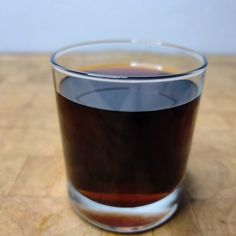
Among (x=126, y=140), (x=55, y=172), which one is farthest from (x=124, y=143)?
(x=55, y=172)

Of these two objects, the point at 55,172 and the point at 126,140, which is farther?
the point at 55,172

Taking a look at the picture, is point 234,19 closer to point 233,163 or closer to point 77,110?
point 233,163

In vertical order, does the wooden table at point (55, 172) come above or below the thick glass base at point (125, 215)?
below

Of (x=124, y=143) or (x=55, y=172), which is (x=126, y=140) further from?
(x=55, y=172)

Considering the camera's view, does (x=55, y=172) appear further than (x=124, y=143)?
Yes

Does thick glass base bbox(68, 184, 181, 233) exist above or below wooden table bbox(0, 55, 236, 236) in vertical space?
above
